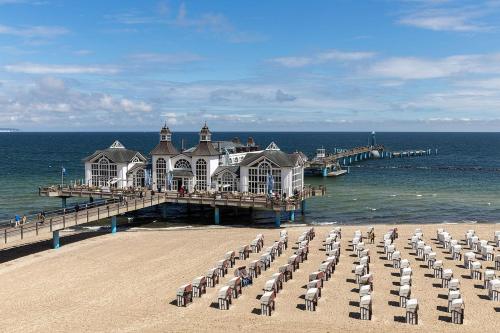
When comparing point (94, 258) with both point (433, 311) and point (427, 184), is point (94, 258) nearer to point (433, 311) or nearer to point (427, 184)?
point (433, 311)

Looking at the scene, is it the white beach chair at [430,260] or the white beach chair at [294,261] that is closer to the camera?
the white beach chair at [294,261]

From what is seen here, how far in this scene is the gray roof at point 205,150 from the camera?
50.7m

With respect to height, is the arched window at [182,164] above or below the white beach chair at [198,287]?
above

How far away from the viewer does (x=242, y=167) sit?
4888 centimetres

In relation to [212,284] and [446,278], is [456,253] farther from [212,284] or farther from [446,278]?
[212,284]

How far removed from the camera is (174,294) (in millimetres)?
25141

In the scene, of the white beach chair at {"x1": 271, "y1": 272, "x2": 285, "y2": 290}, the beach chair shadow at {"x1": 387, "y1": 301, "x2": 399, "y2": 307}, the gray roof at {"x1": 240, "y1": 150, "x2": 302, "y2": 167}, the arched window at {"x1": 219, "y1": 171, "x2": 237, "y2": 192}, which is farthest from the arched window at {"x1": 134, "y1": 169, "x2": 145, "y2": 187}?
the beach chair shadow at {"x1": 387, "y1": 301, "x2": 399, "y2": 307}

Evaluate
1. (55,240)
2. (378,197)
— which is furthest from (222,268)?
(378,197)

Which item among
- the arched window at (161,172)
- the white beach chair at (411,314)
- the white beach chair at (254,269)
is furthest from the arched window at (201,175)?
the white beach chair at (411,314)

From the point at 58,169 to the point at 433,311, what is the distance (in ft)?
277

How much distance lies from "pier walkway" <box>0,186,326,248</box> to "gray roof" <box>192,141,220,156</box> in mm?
4390

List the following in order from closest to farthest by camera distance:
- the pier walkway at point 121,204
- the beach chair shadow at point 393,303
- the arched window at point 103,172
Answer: the beach chair shadow at point 393,303
the pier walkway at point 121,204
the arched window at point 103,172

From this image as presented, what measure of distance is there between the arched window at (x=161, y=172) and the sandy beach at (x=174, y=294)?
1658 cm

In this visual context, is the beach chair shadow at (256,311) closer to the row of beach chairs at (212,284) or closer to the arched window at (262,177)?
the row of beach chairs at (212,284)
